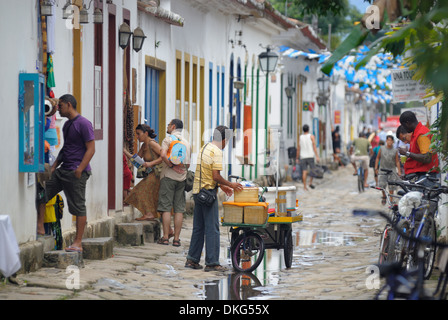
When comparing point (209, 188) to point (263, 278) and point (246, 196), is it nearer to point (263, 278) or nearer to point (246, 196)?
point (246, 196)

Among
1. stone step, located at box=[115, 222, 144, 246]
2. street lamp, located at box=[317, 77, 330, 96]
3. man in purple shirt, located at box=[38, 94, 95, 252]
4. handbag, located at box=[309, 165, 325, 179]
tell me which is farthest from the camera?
street lamp, located at box=[317, 77, 330, 96]

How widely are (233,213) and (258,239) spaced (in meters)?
0.48

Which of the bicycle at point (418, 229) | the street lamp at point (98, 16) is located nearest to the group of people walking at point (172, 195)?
the street lamp at point (98, 16)

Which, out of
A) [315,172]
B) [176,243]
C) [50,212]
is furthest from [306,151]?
[50,212]

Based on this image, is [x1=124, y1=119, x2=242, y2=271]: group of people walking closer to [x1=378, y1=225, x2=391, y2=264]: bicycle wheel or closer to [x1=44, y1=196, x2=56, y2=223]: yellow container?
[x1=44, y1=196, x2=56, y2=223]: yellow container

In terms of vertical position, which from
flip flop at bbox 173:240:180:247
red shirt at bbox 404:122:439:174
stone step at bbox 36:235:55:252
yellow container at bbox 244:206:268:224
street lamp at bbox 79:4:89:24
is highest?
street lamp at bbox 79:4:89:24

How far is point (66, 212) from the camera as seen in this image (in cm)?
1327

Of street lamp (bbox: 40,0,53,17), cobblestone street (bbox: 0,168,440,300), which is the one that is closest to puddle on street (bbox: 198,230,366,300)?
cobblestone street (bbox: 0,168,440,300)

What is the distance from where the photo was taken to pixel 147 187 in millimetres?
15844

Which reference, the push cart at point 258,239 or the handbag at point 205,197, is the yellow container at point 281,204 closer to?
the push cart at point 258,239

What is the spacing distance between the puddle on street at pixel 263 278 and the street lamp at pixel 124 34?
3.72 metres

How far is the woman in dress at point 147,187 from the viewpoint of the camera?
1583 centimetres

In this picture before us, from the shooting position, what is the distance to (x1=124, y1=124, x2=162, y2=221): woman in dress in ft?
51.9

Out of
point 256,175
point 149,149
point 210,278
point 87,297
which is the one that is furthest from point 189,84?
point 87,297
